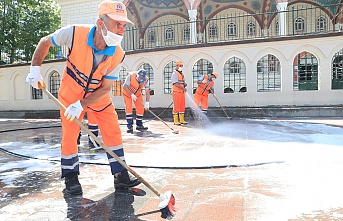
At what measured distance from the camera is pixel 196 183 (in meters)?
3.51

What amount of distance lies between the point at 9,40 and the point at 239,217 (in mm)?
23741

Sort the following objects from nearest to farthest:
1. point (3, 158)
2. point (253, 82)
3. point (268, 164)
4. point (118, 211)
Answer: point (118, 211) → point (268, 164) → point (3, 158) → point (253, 82)

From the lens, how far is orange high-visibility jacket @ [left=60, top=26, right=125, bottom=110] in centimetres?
311

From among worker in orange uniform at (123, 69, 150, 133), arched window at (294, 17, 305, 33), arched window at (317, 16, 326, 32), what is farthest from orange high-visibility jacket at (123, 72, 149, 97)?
arched window at (317, 16, 326, 32)

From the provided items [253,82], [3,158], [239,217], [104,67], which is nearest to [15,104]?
[253,82]

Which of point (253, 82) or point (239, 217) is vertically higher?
point (253, 82)

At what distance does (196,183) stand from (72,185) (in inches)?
50.1

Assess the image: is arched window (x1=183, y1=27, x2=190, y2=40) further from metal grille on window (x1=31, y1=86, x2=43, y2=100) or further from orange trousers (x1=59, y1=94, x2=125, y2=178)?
orange trousers (x1=59, y1=94, x2=125, y2=178)

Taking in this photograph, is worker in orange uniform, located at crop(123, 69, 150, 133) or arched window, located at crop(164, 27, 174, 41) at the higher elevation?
arched window, located at crop(164, 27, 174, 41)

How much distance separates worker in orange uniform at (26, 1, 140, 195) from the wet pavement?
34 cm

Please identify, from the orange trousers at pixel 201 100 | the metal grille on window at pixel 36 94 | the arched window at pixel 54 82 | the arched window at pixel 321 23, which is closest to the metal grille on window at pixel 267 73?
the arched window at pixel 321 23

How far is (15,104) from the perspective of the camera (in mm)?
17578

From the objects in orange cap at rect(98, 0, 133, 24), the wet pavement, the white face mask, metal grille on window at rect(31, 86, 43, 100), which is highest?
orange cap at rect(98, 0, 133, 24)

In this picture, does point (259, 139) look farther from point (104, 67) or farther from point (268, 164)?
point (104, 67)
